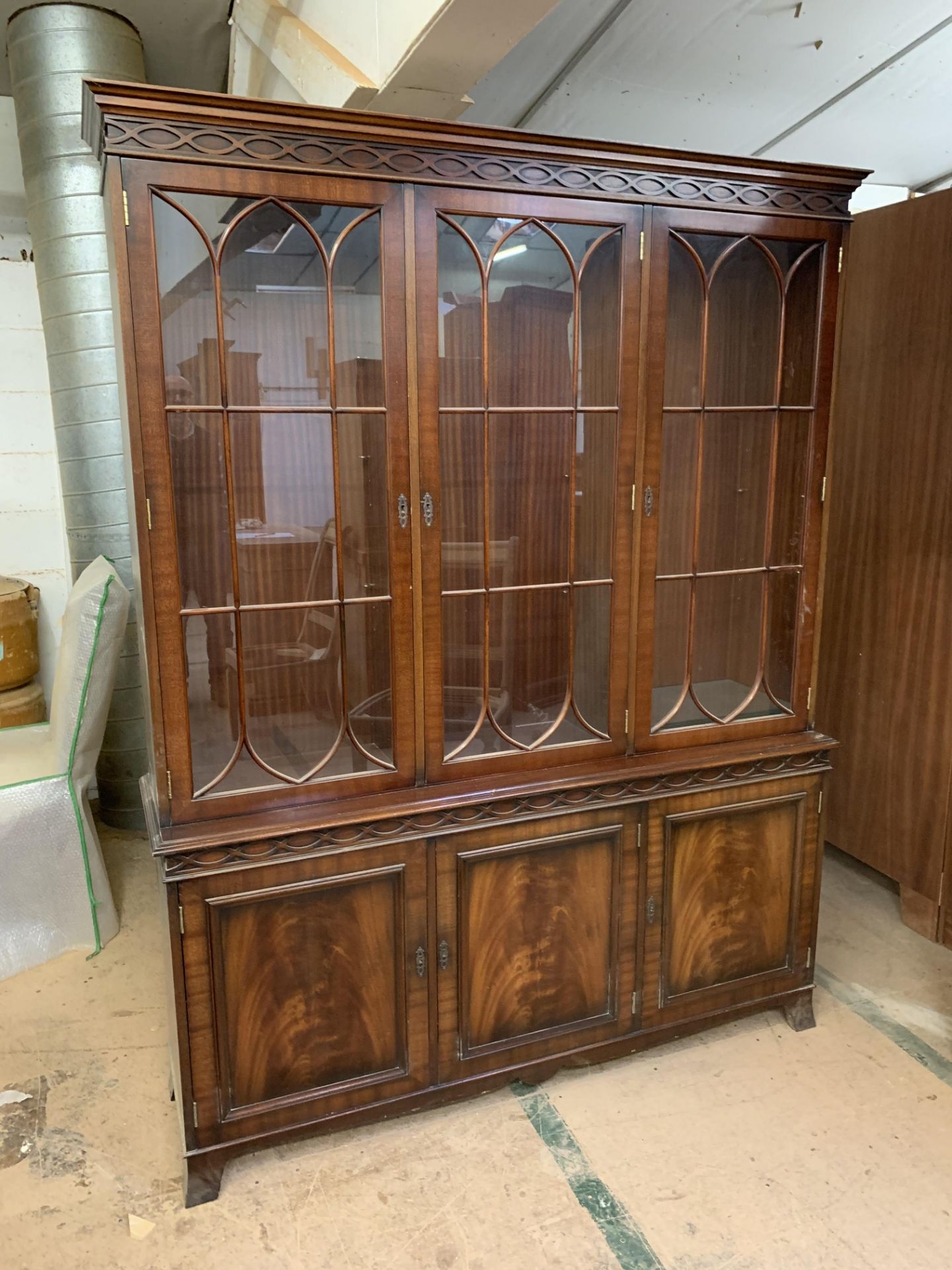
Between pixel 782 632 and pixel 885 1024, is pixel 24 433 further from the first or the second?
pixel 885 1024

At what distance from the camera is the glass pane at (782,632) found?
2.03 meters

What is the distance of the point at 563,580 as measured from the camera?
1.86 m

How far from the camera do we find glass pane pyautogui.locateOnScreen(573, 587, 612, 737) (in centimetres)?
188

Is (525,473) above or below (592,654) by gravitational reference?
above

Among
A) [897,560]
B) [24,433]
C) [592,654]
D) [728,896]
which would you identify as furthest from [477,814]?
[24,433]

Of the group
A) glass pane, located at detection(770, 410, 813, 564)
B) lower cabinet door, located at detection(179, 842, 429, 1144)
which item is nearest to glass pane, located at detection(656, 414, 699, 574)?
glass pane, located at detection(770, 410, 813, 564)

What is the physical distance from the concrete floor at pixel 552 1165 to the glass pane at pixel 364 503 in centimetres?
118

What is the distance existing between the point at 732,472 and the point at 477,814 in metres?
0.95

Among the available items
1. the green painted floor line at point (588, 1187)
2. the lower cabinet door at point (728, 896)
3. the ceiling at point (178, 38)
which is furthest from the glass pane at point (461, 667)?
the ceiling at point (178, 38)

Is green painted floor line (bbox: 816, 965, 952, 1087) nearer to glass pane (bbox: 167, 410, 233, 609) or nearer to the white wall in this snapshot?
glass pane (bbox: 167, 410, 233, 609)

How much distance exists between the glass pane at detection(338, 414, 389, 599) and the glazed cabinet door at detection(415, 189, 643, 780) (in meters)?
0.08

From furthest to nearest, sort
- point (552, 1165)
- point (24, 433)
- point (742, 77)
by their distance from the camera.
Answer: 1. point (24, 433)
2. point (742, 77)
3. point (552, 1165)

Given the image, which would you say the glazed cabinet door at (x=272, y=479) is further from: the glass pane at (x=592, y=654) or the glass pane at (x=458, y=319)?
the glass pane at (x=592, y=654)

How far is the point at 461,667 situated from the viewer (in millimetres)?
1804
